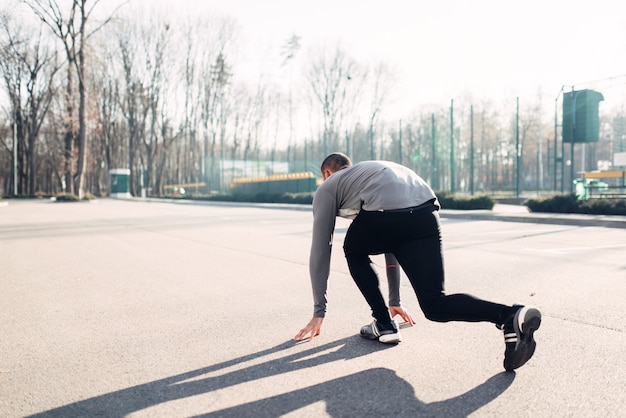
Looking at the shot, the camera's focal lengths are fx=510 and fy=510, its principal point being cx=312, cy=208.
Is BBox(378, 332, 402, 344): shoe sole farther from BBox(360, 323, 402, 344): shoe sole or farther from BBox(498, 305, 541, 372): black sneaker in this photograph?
BBox(498, 305, 541, 372): black sneaker

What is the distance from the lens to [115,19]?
33.2 meters

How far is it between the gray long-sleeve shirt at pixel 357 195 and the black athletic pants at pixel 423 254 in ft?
0.25

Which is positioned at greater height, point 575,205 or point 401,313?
point 575,205

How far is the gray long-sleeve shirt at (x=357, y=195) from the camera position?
124 inches

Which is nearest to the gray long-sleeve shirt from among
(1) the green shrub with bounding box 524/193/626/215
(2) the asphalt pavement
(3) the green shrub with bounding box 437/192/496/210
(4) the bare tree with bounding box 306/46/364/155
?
(2) the asphalt pavement

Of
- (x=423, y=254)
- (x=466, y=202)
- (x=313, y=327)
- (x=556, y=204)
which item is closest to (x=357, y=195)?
(x=423, y=254)

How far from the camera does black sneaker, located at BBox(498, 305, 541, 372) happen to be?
109 inches

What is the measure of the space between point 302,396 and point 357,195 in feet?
4.14

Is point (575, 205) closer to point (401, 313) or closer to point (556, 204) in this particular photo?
point (556, 204)

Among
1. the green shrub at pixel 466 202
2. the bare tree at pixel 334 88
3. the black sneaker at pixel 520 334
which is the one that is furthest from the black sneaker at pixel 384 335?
the bare tree at pixel 334 88

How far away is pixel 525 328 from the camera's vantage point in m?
2.77

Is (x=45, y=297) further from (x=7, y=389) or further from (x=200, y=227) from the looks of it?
(x=200, y=227)

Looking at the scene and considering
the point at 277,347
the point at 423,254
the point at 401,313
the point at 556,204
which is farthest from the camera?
the point at 556,204

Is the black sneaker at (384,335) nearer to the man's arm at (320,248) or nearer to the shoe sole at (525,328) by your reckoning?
the man's arm at (320,248)
